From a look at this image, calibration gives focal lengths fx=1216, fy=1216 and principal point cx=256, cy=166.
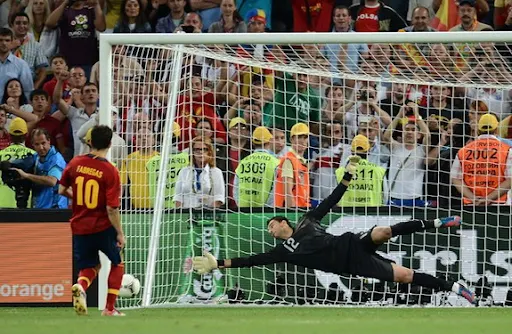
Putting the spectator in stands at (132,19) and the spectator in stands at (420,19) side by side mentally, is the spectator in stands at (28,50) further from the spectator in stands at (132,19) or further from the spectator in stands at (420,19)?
the spectator in stands at (420,19)

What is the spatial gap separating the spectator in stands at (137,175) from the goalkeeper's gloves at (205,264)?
1.32m

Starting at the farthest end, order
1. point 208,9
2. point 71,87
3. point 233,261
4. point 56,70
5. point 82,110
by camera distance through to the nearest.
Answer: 1. point 208,9
2. point 56,70
3. point 71,87
4. point 82,110
5. point 233,261

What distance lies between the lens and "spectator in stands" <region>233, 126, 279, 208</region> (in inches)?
611

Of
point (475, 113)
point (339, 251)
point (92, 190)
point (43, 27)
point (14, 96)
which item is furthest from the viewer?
point (43, 27)

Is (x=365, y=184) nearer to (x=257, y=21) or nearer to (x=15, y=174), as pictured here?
(x=257, y=21)

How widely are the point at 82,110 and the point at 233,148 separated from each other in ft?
12.5

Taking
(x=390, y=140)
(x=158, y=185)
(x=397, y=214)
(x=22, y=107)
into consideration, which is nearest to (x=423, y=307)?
(x=397, y=214)

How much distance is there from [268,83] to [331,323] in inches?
246

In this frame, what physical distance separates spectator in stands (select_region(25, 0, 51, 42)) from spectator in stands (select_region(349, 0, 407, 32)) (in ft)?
18.4

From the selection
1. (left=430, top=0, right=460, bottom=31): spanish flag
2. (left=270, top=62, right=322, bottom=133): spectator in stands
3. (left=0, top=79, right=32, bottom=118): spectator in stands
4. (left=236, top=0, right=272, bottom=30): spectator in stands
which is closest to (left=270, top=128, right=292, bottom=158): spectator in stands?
(left=270, top=62, right=322, bottom=133): spectator in stands

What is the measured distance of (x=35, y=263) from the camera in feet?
50.3

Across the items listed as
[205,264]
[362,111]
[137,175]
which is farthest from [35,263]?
[362,111]

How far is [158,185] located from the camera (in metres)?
15.0

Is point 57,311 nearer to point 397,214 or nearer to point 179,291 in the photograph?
point 179,291
